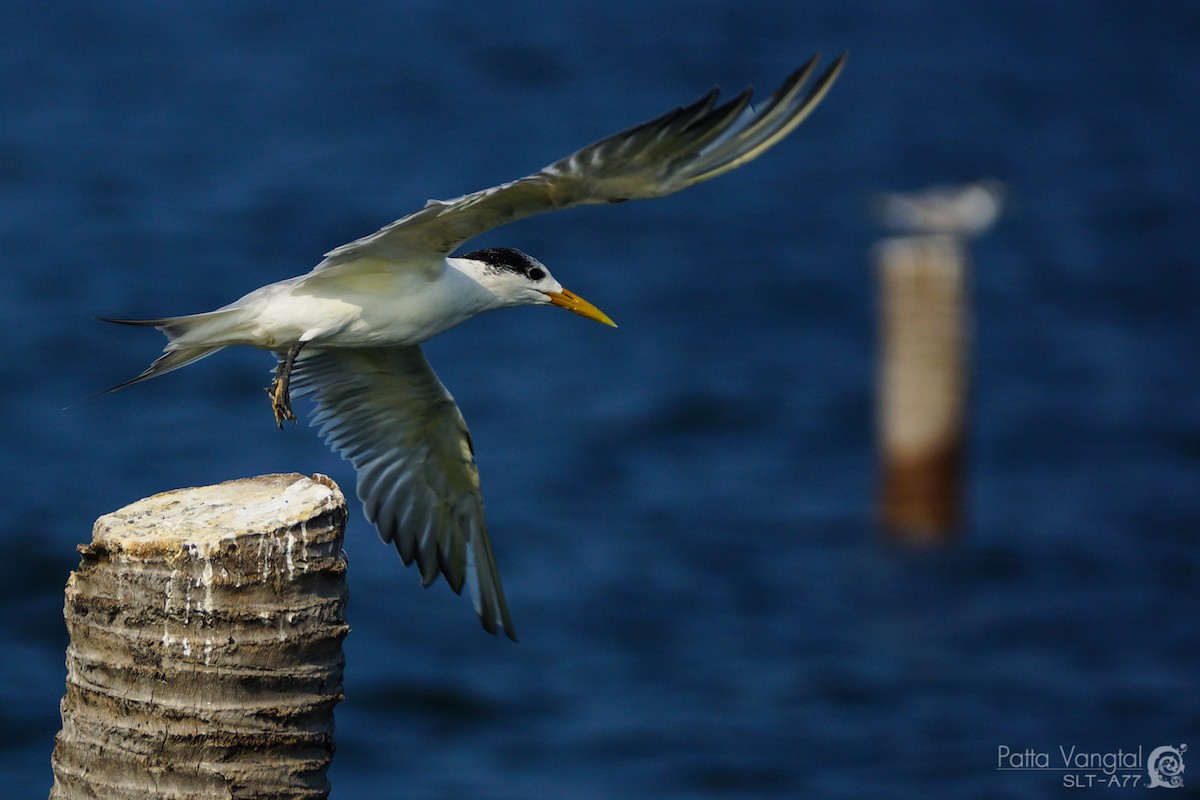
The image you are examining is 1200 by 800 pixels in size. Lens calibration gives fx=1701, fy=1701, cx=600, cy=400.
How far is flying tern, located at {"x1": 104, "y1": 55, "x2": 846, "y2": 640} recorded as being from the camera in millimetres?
5188

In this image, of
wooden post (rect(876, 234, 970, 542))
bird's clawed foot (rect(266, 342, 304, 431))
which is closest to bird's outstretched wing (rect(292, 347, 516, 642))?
bird's clawed foot (rect(266, 342, 304, 431))

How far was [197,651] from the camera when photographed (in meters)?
4.21

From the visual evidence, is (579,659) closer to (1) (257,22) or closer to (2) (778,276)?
(2) (778,276)

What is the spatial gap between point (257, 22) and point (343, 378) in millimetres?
22059

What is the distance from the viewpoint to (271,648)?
427 cm

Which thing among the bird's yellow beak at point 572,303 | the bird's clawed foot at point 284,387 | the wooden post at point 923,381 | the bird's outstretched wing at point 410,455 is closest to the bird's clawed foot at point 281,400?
the bird's clawed foot at point 284,387

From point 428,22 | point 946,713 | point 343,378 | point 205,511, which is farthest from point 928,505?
point 428,22

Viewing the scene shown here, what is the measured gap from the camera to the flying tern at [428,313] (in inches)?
204

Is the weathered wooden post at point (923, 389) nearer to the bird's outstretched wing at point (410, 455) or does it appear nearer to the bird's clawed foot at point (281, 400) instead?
the bird's outstretched wing at point (410, 455)

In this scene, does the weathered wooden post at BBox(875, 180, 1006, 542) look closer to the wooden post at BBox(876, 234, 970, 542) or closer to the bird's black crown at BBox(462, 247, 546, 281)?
the wooden post at BBox(876, 234, 970, 542)

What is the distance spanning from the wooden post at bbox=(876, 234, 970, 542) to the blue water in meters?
0.74

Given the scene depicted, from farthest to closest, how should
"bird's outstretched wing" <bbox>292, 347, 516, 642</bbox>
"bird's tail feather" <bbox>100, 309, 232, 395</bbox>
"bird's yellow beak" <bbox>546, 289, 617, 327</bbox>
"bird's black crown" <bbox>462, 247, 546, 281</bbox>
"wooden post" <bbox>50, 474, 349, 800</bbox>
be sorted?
"bird's outstretched wing" <bbox>292, 347, 516, 642</bbox> < "bird's yellow beak" <bbox>546, 289, 617, 327</bbox> < "bird's black crown" <bbox>462, 247, 546, 281</bbox> < "bird's tail feather" <bbox>100, 309, 232, 395</bbox> < "wooden post" <bbox>50, 474, 349, 800</bbox>

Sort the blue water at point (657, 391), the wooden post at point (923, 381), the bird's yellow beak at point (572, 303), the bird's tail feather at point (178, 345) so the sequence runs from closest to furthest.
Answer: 1. the bird's tail feather at point (178, 345)
2. the bird's yellow beak at point (572, 303)
3. the blue water at point (657, 391)
4. the wooden post at point (923, 381)

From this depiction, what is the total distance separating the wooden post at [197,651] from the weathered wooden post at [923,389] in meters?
9.63
